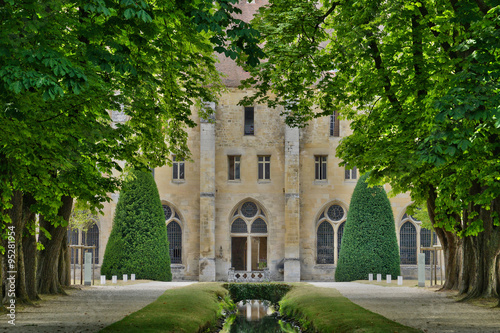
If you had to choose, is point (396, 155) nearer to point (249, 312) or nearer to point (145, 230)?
point (249, 312)

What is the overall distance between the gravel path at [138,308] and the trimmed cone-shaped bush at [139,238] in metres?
9.13

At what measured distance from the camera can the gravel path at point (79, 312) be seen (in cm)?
1130

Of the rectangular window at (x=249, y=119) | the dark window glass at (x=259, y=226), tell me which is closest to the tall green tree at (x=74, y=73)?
the dark window glass at (x=259, y=226)

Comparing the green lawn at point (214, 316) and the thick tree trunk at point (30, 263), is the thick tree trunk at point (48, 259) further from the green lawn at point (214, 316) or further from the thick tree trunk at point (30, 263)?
the green lawn at point (214, 316)

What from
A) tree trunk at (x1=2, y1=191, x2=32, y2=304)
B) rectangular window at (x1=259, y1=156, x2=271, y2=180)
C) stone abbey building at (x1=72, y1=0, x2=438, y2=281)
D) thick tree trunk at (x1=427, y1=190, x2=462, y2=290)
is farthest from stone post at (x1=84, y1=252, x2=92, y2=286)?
rectangular window at (x1=259, y1=156, x2=271, y2=180)

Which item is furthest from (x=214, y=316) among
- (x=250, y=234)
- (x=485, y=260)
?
(x=250, y=234)

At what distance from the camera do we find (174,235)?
35.6m

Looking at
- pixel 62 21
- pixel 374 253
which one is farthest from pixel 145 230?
pixel 62 21

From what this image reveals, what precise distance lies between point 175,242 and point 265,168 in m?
6.38

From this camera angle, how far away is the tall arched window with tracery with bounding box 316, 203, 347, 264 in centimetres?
3572

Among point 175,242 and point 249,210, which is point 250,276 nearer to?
point 249,210

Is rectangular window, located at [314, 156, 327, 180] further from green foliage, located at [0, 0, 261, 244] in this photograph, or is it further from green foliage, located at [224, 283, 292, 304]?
green foliage, located at [0, 0, 261, 244]

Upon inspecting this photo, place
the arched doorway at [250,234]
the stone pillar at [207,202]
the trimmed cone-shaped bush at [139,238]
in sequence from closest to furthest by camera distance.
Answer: the trimmed cone-shaped bush at [139,238]
the stone pillar at [207,202]
the arched doorway at [250,234]

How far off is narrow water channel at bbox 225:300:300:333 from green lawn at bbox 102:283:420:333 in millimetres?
441
